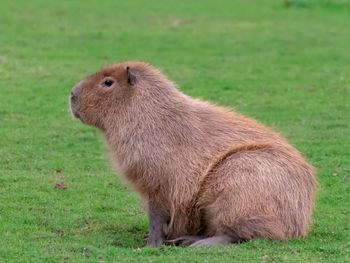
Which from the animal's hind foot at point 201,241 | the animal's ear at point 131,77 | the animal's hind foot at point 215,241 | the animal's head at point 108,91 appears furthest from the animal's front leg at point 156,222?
the animal's ear at point 131,77

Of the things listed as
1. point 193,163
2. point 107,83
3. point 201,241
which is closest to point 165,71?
point 107,83

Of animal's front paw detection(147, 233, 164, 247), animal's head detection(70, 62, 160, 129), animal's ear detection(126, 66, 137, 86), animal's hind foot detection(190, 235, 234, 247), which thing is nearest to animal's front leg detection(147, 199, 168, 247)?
animal's front paw detection(147, 233, 164, 247)

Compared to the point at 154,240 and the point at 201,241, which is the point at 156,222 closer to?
the point at 154,240

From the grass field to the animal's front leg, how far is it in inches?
4.5

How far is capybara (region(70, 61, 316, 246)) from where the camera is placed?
736cm

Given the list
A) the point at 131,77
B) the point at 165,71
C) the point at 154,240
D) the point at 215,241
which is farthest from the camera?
the point at 165,71

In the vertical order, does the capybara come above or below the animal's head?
below

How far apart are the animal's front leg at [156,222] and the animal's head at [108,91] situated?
753 mm

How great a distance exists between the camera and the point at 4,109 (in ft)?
41.0

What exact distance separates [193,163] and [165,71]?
7.63 metres

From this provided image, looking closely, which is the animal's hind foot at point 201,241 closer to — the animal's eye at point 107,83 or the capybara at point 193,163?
the capybara at point 193,163

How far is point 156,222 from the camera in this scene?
7.59m

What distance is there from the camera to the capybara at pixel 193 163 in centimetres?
736

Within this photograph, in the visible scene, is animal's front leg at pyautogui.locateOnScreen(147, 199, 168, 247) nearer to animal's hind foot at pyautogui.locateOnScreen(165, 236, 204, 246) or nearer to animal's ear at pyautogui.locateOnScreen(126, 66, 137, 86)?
animal's hind foot at pyautogui.locateOnScreen(165, 236, 204, 246)
